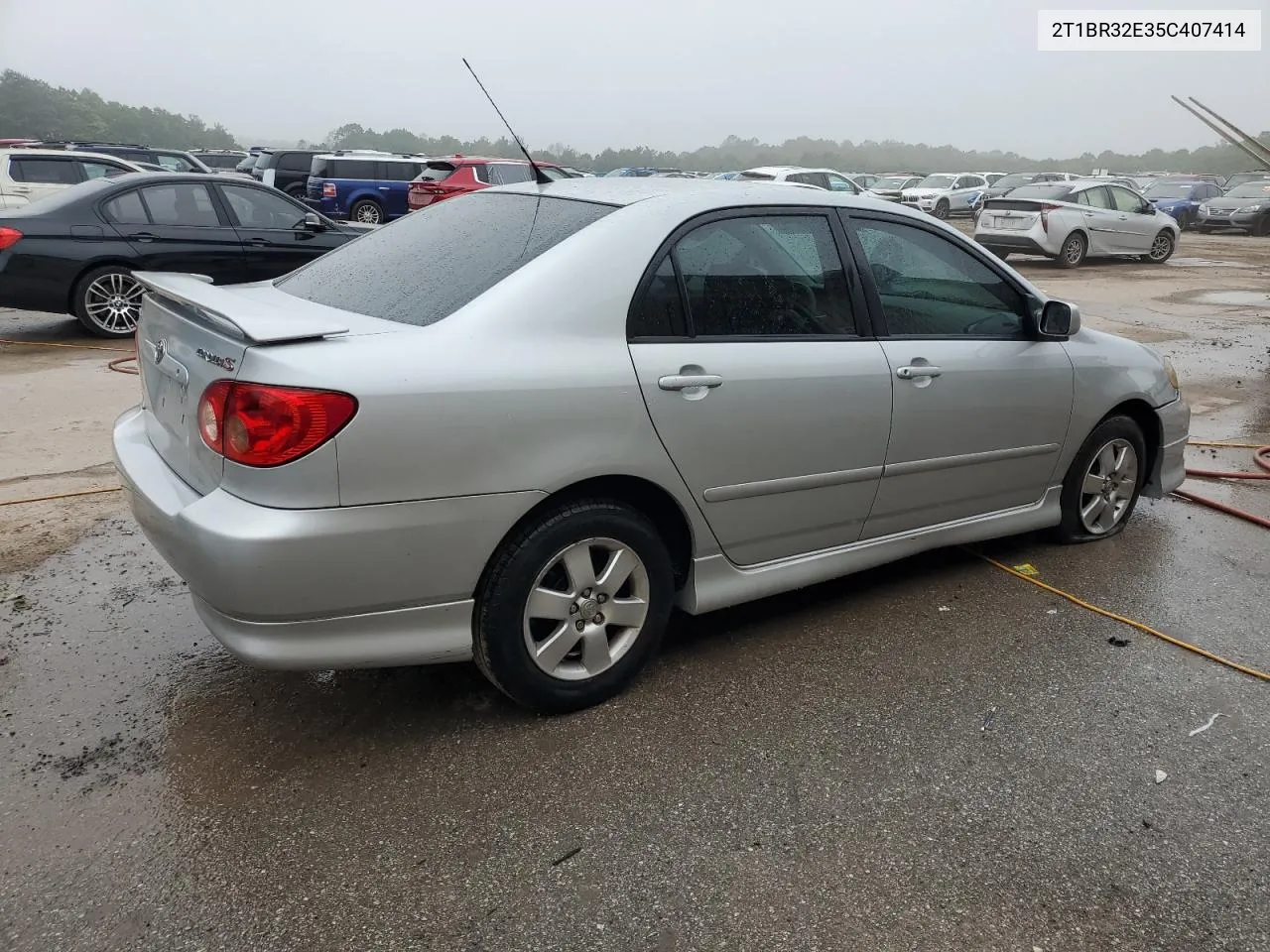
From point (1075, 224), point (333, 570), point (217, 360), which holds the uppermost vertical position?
point (1075, 224)

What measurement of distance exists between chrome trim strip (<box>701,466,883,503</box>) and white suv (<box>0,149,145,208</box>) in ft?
43.5

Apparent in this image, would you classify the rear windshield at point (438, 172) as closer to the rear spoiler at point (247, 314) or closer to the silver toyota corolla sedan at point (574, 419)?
the silver toyota corolla sedan at point (574, 419)

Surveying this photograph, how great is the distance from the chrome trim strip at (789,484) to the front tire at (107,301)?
23.9 feet

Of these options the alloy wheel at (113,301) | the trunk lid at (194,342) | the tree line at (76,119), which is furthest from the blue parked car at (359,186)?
the tree line at (76,119)

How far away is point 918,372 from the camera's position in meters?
3.57

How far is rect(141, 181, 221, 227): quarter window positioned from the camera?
8969 millimetres

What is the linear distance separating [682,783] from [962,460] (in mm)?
1832

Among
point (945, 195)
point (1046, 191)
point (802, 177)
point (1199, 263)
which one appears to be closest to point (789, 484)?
point (1046, 191)

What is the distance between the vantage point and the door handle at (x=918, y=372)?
3.53m

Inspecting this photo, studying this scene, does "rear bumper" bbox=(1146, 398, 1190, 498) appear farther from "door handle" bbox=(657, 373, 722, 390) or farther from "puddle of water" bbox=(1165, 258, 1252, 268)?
"puddle of water" bbox=(1165, 258, 1252, 268)

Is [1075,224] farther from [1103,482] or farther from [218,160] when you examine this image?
[218,160]

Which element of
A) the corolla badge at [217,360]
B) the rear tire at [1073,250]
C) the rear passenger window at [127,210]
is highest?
the rear passenger window at [127,210]

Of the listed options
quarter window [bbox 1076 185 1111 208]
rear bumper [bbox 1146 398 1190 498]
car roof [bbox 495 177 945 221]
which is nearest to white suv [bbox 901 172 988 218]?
quarter window [bbox 1076 185 1111 208]

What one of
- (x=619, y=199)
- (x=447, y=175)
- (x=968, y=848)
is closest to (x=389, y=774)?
(x=968, y=848)
